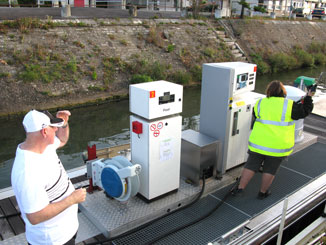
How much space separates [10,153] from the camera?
8.94 m

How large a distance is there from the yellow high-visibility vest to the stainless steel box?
2.20 ft

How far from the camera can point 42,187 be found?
2.35 metres

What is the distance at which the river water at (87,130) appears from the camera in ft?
28.5

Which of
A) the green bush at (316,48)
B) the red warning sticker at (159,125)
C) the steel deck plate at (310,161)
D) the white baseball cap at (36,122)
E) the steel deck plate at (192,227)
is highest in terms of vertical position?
the white baseball cap at (36,122)

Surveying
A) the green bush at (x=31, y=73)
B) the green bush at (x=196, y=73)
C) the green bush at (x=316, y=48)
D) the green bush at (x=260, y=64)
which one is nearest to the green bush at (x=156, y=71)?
the green bush at (x=196, y=73)

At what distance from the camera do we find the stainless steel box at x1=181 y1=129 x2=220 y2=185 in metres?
4.70

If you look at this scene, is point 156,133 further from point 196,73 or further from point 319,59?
point 319,59

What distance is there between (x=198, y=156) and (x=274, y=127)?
1.12m

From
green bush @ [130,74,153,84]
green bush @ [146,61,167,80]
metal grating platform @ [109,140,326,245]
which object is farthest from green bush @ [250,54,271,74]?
metal grating platform @ [109,140,326,245]

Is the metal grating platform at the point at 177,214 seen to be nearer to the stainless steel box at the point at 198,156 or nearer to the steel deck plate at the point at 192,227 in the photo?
the steel deck plate at the point at 192,227

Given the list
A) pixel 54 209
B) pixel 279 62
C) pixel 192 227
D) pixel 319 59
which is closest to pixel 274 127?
pixel 192 227

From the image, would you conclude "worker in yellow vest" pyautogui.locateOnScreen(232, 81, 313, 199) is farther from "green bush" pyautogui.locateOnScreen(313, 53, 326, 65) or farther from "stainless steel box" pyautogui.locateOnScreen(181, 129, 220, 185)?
"green bush" pyautogui.locateOnScreen(313, 53, 326, 65)

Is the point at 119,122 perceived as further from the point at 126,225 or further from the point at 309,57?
the point at 309,57

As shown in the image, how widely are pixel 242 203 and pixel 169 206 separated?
104 cm
